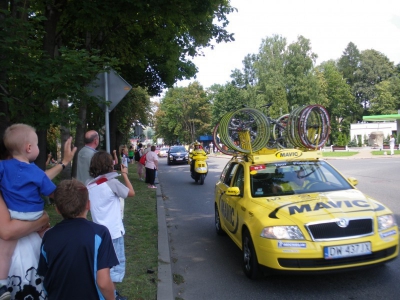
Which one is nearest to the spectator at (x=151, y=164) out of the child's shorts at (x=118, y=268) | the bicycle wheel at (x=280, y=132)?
the bicycle wheel at (x=280, y=132)

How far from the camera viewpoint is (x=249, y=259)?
5.12 m

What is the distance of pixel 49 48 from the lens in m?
8.66

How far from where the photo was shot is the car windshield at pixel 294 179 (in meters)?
5.68

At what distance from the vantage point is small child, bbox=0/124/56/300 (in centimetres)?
279

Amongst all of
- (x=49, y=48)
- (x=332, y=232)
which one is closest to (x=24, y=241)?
(x=332, y=232)

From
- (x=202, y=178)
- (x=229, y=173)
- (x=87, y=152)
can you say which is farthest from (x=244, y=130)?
(x=202, y=178)

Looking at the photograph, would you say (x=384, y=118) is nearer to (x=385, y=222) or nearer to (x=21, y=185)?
(x=385, y=222)

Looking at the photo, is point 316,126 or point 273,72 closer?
point 316,126

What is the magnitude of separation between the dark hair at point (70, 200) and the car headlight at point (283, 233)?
8.72ft

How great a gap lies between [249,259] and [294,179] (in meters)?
1.46

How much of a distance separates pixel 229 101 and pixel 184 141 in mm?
17138

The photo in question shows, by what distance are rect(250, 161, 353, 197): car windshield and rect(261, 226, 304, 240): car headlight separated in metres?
1.02

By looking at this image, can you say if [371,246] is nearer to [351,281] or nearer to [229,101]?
[351,281]

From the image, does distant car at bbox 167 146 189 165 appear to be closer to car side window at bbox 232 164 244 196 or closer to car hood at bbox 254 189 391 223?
car side window at bbox 232 164 244 196
